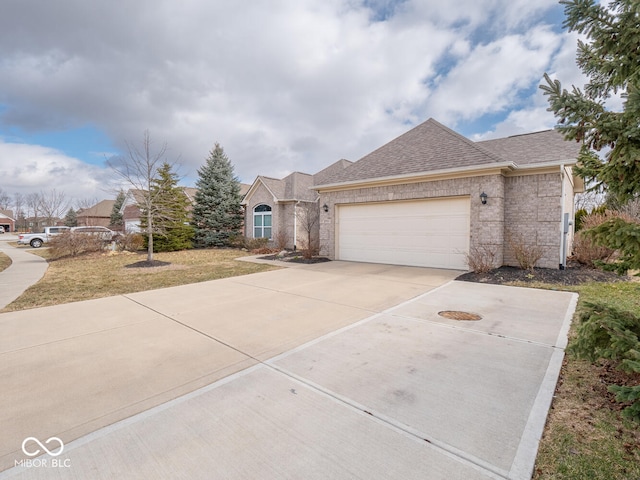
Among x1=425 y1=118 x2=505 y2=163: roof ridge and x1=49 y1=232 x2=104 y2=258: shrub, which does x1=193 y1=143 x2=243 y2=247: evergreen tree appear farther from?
x1=425 y1=118 x2=505 y2=163: roof ridge

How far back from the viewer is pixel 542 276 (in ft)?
27.6

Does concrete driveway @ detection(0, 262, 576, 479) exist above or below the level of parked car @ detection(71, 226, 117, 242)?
below

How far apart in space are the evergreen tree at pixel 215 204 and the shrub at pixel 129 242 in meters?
3.45

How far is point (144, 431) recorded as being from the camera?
2270mm

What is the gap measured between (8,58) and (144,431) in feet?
42.0

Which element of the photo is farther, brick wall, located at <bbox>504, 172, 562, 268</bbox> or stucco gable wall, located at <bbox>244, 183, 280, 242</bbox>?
stucco gable wall, located at <bbox>244, 183, 280, 242</bbox>

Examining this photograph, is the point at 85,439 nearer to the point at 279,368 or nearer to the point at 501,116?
the point at 279,368

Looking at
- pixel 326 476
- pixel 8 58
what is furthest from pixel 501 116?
pixel 8 58

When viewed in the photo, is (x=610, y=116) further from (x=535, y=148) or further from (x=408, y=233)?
(x=535, y=148)

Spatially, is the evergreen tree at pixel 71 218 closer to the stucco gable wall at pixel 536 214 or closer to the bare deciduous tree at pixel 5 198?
the bare deciduous tree at pixel 5 198

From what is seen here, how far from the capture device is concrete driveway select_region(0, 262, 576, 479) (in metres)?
1.97

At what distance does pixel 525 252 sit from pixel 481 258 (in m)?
1.37

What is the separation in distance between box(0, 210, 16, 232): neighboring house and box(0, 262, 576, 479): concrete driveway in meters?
78.5

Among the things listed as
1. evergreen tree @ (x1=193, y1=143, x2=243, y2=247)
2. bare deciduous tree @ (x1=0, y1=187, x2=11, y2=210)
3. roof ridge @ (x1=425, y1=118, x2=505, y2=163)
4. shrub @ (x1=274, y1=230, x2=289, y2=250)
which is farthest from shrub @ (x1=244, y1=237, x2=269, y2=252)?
bare deciduous tree @ (x1=0, y1=187, x2=11, y2=210)
